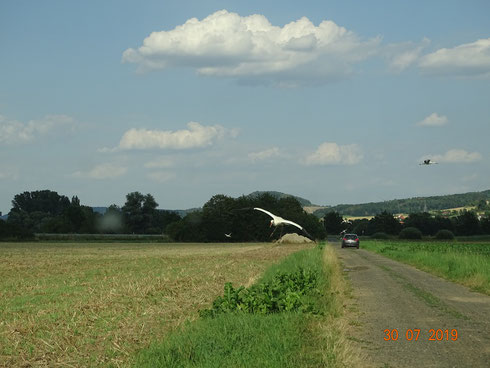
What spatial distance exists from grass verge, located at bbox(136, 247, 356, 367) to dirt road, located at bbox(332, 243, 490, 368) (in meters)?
0.65

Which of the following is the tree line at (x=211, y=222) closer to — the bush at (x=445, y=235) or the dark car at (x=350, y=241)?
the bush at (x=445, y=235)

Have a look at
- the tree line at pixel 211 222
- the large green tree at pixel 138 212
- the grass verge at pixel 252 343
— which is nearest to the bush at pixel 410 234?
the tree line at pixel 211 222

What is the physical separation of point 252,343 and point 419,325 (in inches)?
182

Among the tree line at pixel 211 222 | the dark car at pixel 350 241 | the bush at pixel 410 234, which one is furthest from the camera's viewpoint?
the bush at pixel 410 234

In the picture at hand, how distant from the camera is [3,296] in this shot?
17281mm

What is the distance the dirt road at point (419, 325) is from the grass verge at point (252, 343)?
646 millimetres

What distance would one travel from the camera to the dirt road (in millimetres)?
9453

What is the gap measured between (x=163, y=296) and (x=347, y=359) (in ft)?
26.8

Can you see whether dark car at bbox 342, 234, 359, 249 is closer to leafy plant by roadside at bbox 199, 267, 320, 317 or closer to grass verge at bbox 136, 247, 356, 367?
leafy plant by roadside at bbox 199, 267, 320, 317

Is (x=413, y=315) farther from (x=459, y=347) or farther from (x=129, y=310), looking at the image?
(x=129, y=310)

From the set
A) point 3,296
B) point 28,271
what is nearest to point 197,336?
point 3,296

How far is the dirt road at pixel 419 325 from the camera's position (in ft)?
31.0
